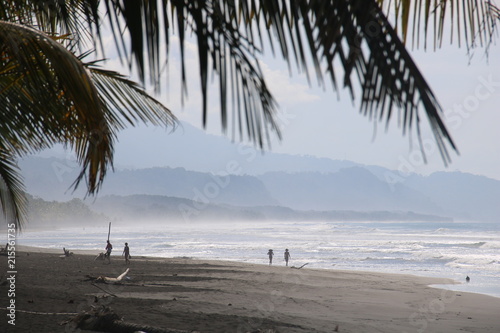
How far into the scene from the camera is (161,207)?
176125 mm

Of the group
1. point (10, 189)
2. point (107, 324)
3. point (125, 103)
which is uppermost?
point (125, 103)

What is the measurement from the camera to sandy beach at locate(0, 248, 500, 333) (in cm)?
891

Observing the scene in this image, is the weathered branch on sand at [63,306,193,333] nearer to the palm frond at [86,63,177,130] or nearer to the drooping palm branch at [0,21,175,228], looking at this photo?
the drooping palm branch at [0,21,175,228]

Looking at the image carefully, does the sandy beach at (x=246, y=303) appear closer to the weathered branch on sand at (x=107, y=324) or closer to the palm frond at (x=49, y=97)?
the weathered branch on sand at (x=107, y=324)

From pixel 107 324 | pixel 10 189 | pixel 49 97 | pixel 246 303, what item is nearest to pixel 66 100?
pixel 49 97

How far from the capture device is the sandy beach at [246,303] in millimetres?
8906

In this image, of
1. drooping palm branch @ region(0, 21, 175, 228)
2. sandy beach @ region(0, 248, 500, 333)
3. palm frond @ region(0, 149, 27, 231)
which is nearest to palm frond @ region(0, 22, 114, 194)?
drooping palm branch @ region(0, 21, 175, 228)

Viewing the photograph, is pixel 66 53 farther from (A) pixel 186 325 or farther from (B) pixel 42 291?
(B) pixel 42 291

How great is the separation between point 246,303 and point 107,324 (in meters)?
5.64

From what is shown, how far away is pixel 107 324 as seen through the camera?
730 centimetres

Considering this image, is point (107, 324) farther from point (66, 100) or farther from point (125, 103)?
point (125, 103)

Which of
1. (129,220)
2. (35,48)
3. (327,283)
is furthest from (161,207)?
(35,48)

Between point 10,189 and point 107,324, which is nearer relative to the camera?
point 10,189

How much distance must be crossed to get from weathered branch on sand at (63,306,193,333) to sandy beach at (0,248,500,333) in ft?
0.51
